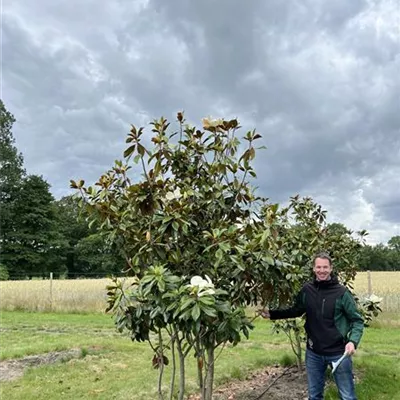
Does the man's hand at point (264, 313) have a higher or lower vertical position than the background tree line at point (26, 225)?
lower

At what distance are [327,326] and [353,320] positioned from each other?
0.22 meters

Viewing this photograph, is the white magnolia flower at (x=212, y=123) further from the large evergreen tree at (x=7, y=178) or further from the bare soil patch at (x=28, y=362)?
the large evergreen tree at (x=7, y=178)

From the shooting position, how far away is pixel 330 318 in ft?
12.9

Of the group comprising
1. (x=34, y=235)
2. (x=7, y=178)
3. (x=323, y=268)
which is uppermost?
(x=7, y=178)

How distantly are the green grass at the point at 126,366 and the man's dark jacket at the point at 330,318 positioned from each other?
141 centimetres

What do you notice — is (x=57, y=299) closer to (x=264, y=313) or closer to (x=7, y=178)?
(x=264, y=313)

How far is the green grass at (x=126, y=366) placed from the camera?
5500mm

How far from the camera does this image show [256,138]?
12.0ft

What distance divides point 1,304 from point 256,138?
1614 centimetres

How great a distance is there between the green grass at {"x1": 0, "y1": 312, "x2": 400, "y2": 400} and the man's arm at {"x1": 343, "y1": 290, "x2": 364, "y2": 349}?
5.21 feet

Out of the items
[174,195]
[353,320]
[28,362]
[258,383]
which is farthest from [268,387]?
[28,362]

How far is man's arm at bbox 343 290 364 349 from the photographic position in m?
3.76

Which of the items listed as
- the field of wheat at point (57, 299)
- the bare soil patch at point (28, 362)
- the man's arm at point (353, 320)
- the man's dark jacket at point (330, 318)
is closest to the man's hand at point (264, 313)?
the man's dark jacket at point (330, 318)

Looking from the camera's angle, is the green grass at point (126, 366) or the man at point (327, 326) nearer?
the man at point (327, 326)
